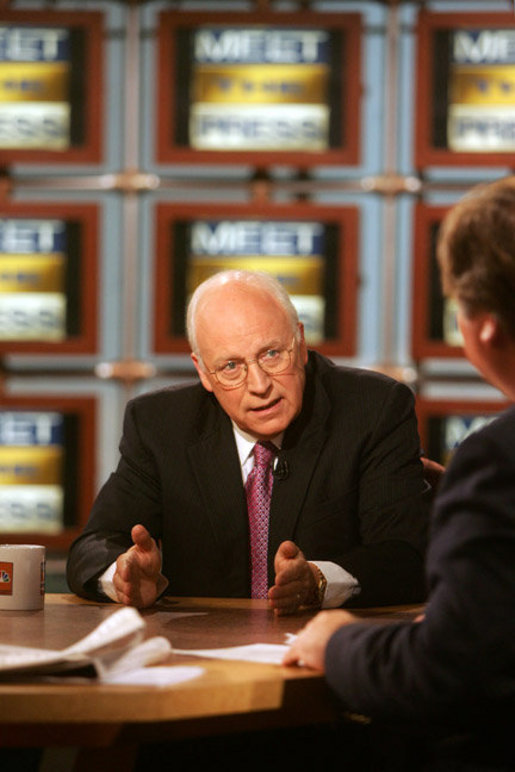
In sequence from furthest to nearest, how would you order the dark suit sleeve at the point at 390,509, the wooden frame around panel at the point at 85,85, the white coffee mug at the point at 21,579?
the wooden frame around panel at the point at 85,85 < the dark suit sleeve at the point at 390,509 < the white coffee mug at the point at 21,579

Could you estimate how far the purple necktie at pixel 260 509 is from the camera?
8.03 ft

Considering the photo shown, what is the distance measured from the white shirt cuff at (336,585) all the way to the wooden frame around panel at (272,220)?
2220 mm

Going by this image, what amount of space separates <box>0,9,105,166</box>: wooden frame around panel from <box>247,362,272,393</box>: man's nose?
226 cm

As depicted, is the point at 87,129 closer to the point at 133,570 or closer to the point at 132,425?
the point at 132,425

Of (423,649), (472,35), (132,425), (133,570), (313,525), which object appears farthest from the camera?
(472,35)

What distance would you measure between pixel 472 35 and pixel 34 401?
7.09 ft

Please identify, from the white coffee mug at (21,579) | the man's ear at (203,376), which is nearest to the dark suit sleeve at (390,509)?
the man's ear at (203,376)

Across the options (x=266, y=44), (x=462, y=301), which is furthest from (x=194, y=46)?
(x=462, y=301)

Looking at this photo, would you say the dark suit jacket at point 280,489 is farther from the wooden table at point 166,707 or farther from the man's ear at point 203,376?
the wooden table at point 166,707

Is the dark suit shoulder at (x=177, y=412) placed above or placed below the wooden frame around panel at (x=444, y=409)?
above

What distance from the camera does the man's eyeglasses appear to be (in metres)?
2.44

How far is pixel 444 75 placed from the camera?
4.34 meters

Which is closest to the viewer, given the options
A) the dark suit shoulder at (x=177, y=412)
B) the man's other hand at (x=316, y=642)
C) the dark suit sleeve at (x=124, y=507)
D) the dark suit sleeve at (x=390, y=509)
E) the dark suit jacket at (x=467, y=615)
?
the dark suit jacket at (x=467, y=615)

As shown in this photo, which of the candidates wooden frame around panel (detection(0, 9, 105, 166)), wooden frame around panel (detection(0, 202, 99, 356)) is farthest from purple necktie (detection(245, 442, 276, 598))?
wooden frame around panel (detection(0, 9, 105, 166))
